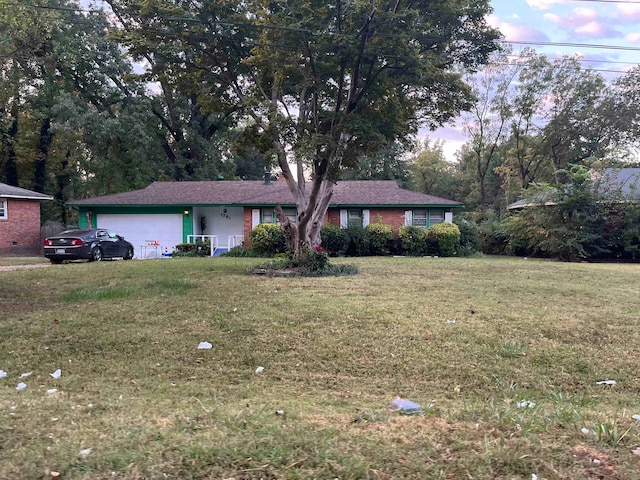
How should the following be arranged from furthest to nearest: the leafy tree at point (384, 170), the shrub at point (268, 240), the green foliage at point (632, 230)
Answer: the leafy tree at point (384, 170)
the green foliage at point (632, 230)
the shrub at point (268, 240)

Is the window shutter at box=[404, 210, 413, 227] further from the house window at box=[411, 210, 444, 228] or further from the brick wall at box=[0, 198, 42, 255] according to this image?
the brick wall at box=[0, 198, 42, 255]

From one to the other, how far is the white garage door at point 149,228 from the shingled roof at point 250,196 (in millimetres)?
928

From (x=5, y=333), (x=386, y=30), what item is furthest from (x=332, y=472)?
(x=386, y=30)

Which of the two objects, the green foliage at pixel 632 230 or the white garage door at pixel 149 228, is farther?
the white garage door at pixel 149 228

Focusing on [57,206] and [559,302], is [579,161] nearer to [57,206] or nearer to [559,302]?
[559,302]

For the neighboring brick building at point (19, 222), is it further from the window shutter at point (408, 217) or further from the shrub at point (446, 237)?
the shrub at point (446, 237)

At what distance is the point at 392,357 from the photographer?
525 cm

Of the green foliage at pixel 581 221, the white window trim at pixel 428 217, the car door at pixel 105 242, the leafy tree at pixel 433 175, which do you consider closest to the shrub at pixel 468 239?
the white window trim at pixel 428 217

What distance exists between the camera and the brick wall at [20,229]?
22156 mm

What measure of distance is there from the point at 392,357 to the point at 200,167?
2743cm

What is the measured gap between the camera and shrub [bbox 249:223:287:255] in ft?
62.2

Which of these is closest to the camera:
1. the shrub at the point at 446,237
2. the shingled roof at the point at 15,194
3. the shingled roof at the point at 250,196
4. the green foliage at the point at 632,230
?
the green foliage at the point at 632,230

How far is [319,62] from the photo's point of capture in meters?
11.0

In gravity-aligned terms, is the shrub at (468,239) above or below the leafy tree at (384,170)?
below
